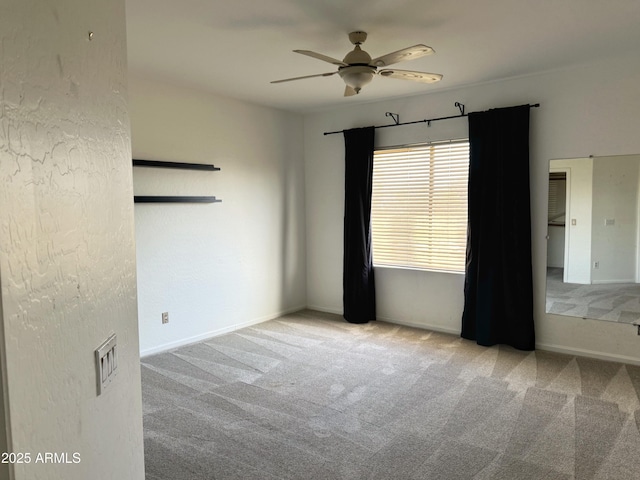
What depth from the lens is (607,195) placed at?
393 centimetres

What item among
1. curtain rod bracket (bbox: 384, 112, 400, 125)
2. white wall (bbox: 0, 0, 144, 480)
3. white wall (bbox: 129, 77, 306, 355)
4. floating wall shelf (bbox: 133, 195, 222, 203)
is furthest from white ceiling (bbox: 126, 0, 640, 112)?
white wall (bbox: 0, 0, 144, 480)

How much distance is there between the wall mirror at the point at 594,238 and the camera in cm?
384

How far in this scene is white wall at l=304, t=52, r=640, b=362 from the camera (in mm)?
3842

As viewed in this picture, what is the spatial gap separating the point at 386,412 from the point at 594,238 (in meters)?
2.61

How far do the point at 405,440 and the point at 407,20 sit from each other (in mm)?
2746

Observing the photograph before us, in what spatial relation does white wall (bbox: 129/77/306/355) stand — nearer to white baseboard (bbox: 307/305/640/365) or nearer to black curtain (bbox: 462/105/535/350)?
white baseboard (bbox: 307/305/640/365)

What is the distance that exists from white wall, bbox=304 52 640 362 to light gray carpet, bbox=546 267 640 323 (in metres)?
0.07

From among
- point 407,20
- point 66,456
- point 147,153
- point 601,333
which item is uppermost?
point 407,20

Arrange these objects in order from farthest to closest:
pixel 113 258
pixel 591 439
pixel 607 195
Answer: pixel 607 195 → pixel 591 439 → pixel 113 258

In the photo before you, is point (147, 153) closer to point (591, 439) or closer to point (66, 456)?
point (66, 456)

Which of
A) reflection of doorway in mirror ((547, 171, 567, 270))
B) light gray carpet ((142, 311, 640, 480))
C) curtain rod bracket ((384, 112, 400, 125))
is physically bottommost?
light gray carpet ((142, 311, 640, 480))

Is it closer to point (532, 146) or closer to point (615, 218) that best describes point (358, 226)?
point (532, 146)

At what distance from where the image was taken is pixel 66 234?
88 centimetres

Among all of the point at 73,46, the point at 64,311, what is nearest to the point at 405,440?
the point at 64,311
